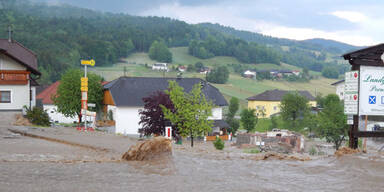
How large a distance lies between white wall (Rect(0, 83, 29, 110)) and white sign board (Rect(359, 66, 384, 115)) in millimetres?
27880

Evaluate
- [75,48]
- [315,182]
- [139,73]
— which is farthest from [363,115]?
[75,48]

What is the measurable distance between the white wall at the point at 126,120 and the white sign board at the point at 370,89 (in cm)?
4754

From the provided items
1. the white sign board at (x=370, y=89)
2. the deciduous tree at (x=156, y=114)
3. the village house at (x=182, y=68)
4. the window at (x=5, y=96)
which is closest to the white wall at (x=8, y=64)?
the window at (x=5, y=96)

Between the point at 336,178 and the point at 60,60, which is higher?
the point at 60,60

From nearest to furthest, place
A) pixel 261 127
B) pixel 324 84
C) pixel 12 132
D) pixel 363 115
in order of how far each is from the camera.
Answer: pixel 363 115 < pixel 12 132 < pixel 261 127 < pixel 324 84

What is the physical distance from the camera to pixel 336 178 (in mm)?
11820

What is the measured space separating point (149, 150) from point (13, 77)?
1012 inches

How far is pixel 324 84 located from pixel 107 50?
79.6 m

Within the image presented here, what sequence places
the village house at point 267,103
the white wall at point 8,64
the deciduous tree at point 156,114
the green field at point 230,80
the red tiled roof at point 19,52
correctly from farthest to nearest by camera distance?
the green field at point 230,80 < the village house at point 267,103 < the deciduous tree at point 156,114 < the red tiled roof at point 19,52 < the white wall at point 8,64

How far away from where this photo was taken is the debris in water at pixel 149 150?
13.6m

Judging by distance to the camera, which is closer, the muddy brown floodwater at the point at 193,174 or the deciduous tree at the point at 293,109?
the muddy brown floodwater at the point at 193,174

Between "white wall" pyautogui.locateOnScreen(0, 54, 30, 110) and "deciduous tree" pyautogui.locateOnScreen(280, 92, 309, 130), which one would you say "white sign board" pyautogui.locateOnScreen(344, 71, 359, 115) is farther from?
"deciduous tree" pyautogui.locateOnScreen(280, 92, 309, 130)

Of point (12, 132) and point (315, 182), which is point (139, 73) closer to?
point (12, 132)

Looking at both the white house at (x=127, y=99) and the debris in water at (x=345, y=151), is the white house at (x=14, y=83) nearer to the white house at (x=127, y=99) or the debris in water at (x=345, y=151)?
the white house at (x=127, y=99)
